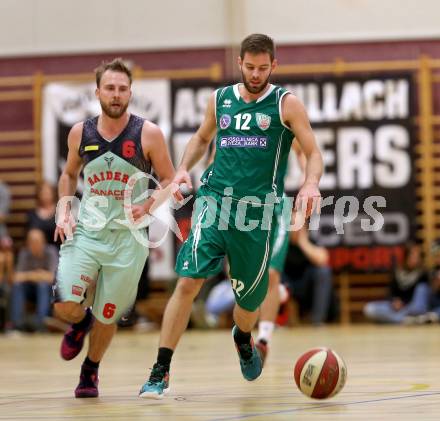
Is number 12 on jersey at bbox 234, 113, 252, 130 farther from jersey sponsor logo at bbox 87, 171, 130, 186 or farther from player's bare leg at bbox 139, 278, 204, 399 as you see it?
player's bare leg at bbox 139, 278, 204, 399

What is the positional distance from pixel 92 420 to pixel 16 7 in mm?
11838

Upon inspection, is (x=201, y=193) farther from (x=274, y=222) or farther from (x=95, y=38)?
(x=95, y=38)

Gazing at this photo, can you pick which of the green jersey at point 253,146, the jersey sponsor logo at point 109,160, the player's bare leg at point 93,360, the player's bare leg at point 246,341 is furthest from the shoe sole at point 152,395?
the jersey sponsor logo at point 109,160

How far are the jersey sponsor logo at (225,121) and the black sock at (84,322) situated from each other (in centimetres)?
133

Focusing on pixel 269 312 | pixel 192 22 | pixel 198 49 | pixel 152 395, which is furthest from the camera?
pixel 198 49

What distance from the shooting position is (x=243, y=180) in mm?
5801

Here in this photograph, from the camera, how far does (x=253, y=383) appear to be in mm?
6590

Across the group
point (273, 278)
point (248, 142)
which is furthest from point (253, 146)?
point (273, 278)

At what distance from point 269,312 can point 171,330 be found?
2854 millimetres

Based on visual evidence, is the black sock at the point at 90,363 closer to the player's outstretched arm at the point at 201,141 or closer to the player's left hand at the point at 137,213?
the player's left hand at the point at 137,213

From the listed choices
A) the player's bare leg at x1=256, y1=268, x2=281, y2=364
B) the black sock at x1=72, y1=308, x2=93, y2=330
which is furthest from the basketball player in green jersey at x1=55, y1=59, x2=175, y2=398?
the player's bare leg at x1=256, y1=268, x2=281, y2=364

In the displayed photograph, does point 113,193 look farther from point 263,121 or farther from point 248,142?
point 263,121

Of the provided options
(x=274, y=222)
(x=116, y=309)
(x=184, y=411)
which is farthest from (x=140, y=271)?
(x=184, y=411)

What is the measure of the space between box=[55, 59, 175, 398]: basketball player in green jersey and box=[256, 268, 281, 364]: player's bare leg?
7.21 feet
